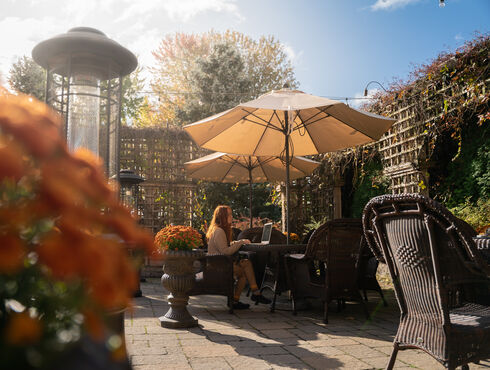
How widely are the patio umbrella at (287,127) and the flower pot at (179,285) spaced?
1.33m

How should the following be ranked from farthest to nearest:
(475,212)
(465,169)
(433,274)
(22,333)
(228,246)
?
(465,169) < (475,212) < (228,246) < (433,274) < (22,333)

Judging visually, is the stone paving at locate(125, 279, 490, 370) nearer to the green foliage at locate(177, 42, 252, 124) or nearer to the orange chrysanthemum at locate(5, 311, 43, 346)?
the orange chrysanthemum at locate(5, 311, 43, 346)

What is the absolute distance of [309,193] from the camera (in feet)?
32.2

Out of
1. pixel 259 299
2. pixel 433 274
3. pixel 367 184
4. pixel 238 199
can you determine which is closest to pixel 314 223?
pixel 367 184

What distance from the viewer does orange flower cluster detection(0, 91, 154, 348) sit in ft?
1.14

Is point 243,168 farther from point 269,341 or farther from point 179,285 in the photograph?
point 269,341

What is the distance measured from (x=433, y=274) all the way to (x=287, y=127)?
3437mm

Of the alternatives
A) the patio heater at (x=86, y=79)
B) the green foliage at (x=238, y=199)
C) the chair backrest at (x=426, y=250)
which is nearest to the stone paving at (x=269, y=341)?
the chair backrest at (x=426, y=250)

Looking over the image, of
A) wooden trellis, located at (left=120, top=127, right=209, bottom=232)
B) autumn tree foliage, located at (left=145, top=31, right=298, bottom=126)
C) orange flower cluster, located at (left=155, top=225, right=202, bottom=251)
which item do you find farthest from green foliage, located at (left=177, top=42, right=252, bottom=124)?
orange flower cluster, located at (left=155, top=225, right=202, bottom=251)

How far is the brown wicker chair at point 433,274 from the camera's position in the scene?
5.92 ft

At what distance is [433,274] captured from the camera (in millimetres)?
1881

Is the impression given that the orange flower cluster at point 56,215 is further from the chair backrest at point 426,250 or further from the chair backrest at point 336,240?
the chair backrest at point 336,240

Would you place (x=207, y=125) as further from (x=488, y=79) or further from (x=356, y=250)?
(x=488, y=79)

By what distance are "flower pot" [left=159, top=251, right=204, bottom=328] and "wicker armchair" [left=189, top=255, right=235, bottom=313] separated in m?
0.34
